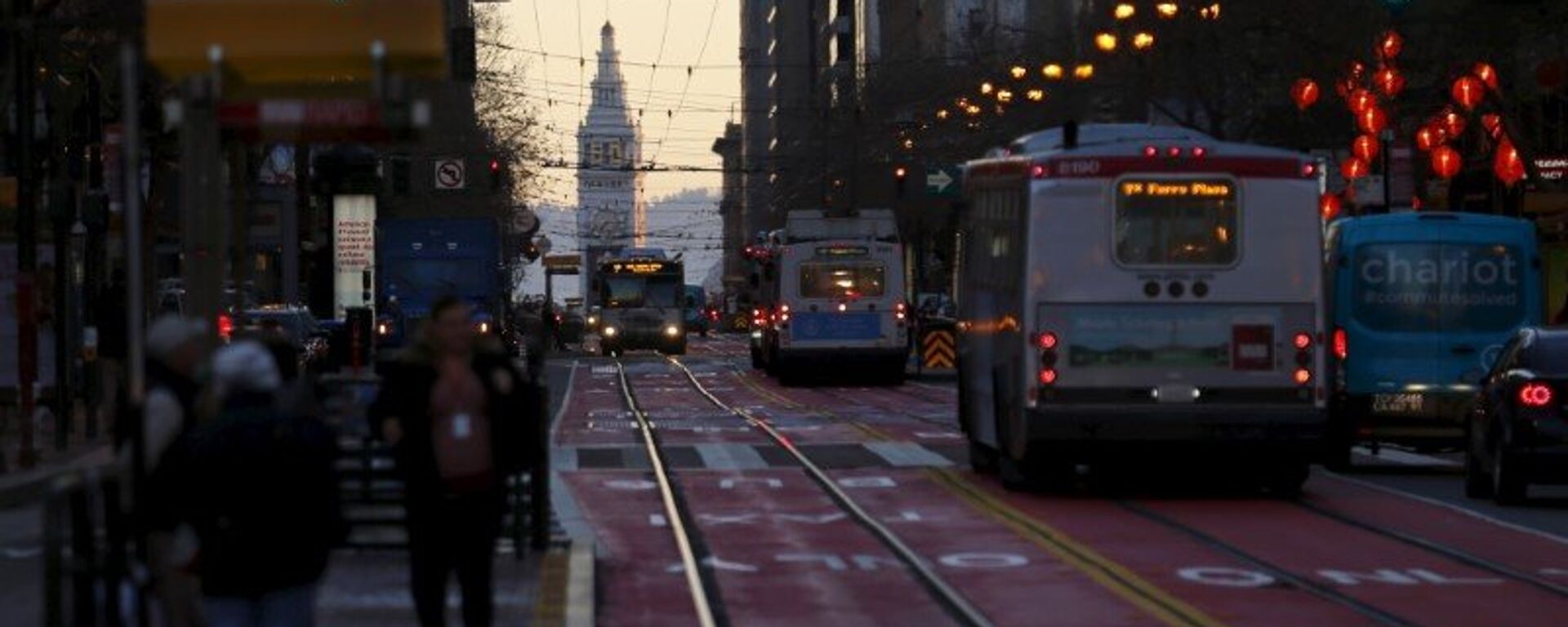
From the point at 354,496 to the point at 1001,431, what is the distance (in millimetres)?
8776

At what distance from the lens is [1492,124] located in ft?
159

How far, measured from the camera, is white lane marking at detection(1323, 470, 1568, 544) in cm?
2269

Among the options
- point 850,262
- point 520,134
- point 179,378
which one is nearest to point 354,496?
point 179,378

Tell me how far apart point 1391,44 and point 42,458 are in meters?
21.8

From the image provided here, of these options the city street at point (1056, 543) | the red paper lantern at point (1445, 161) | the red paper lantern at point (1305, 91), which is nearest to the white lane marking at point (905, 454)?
the city street at point (1056, 543)

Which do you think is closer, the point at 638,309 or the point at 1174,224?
the point at 1174,224

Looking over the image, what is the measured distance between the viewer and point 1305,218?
2628 centimetres

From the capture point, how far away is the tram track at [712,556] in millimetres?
17719

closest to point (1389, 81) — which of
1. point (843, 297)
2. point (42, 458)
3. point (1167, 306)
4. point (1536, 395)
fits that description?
point (843, 297)

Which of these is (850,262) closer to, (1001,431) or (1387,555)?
(1001,431)

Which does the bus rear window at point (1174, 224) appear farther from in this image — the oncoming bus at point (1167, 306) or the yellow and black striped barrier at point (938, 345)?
the yellow and black striped barrier at point (938, 345)

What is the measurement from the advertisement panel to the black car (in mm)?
38112

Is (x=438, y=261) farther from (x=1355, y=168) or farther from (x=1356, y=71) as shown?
(x=1356, y=71)

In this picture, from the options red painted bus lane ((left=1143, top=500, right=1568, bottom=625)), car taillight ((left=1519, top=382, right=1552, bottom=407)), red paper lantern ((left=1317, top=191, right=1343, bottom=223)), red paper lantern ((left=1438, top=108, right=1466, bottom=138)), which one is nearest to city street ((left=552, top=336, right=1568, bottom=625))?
red painted bus lane ((left=1143, top=500, right=1568, bottom=625))
